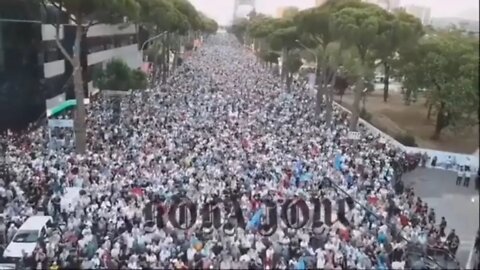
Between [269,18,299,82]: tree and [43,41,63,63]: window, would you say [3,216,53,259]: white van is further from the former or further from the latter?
[269,18,299,82]: tree

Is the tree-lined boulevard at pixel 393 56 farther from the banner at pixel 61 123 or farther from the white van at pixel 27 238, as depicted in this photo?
the banner at pixel 61 123

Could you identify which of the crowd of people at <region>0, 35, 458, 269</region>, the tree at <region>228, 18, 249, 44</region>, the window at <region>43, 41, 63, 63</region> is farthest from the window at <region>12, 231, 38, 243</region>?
the tree at <region>228, 18, 249, 44</region>

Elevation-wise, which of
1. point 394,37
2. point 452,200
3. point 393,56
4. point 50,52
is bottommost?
point 452,200

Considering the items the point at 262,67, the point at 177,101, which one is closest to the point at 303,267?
the point at 177,101

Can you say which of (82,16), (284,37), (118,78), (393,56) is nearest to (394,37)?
(393,56)

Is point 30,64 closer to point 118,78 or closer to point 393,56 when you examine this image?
point 118,78

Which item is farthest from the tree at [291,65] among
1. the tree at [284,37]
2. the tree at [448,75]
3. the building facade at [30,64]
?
the tree at [448,75]

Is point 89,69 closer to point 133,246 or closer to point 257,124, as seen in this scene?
point 257,124
